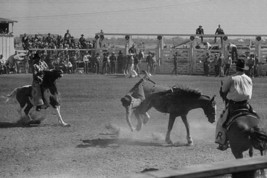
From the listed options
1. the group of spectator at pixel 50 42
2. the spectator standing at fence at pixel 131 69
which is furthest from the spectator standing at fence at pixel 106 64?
the spectator standing at fence at pixel 131 69

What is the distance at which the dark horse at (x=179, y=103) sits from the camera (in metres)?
11.5

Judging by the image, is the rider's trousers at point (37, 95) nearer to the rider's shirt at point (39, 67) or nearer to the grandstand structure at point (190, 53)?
the rider's shirt at point (39, 67)

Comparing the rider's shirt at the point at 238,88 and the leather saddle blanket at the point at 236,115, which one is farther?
the rider's shirt at the point at 238,88

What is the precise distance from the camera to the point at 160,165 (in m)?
9.38

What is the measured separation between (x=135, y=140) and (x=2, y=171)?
12.4ft

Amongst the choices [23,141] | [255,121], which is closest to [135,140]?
[23,141]

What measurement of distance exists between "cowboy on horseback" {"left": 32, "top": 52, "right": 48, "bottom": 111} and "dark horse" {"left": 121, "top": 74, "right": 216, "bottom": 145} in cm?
304

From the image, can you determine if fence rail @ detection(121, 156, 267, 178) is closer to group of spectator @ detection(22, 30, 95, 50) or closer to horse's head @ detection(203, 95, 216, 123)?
horse's head @ detection(203, 95, 216, 123)

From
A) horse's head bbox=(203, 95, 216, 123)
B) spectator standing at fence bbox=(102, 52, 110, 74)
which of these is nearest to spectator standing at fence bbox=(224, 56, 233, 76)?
spectator standing at fence bbox=(102, 52, 110, 74)

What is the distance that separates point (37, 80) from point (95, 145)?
355 cm

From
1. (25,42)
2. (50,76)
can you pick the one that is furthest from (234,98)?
(25,42)

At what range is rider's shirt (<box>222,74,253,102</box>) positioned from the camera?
344 inches

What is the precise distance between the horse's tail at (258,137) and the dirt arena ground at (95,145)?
163cm

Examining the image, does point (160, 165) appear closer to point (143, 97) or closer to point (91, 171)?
point (91, 171)
